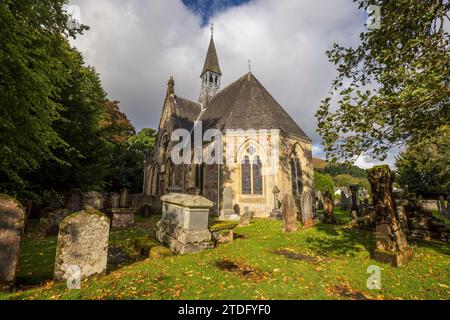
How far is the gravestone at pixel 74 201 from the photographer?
11.2 meters

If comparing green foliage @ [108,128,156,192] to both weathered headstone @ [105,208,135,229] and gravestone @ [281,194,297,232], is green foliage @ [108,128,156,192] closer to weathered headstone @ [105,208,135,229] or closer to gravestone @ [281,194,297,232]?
weathered headstone @ [105,208,135,229]

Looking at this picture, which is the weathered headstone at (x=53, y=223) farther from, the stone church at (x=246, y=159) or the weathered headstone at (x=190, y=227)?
the stone church at (x=246, y=159)

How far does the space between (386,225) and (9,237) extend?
8.81m

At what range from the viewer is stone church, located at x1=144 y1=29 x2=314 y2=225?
16.5 meters

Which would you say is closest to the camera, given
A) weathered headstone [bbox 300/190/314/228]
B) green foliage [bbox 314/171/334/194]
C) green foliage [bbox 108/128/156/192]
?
weathered headstone [bbox 300/190/314/228]

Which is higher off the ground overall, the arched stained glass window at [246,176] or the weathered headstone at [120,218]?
the arched stained glass window at [246,176]

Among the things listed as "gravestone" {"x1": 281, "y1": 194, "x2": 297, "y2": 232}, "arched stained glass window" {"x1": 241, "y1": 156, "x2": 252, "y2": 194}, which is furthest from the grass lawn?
"arched stained glass window" {"x1": 241, "y1": 156, "x2": 252, "y2": 194}

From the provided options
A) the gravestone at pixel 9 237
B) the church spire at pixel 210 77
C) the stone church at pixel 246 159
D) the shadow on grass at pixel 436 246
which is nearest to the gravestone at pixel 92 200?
the stone church at pixel 246 159

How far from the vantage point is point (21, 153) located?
7.35m

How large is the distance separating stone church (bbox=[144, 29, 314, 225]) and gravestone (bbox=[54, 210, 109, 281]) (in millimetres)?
9912

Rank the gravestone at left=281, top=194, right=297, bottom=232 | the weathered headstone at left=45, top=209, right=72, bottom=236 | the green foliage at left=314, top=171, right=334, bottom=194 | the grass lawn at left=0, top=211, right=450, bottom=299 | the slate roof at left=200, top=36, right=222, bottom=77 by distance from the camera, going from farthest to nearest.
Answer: the green foliage at left=314, top=171, right=334, bottom=194, the slate roof at left=200, top=36, right=222, bottom=77, the gravestone at left=281, top=194, right=297, bottom=232, the weathered headstone at left=45, top=209, right=72, bottom=236, the grass lawn at left=0, top=211, right=450, bottom=299

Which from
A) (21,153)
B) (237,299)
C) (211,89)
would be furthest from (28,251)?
(211,89)

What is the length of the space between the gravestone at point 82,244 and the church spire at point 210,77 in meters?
25.7
